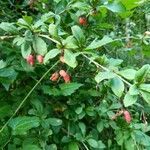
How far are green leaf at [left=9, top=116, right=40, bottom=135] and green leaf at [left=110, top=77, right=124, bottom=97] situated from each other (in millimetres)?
309

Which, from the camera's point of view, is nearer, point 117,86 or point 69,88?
point 117,86

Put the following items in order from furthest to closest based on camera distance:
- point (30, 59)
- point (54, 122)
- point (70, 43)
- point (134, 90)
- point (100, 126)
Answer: point (100, 126), point (54, 122), point (30, 59), point (70, 43), point (134, 90)

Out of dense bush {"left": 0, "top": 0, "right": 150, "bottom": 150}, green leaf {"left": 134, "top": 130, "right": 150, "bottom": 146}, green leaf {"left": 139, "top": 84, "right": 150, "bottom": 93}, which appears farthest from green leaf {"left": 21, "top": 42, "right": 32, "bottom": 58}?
green leaf {"left": 134, "top": 130, "right": 150, "bottom": 146}

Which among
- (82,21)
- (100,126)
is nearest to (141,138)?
(100,126)

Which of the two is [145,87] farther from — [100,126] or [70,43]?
[100,126]

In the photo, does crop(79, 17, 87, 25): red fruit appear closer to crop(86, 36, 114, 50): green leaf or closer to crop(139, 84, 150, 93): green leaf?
crop(86, 36, 114, 50): green leaf

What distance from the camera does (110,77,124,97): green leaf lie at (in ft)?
3.21

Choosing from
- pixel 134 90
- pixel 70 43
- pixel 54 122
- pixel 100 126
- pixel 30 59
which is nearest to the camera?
pixel 134 90

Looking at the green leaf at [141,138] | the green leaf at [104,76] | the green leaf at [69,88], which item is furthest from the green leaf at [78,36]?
the green leaf at [141,138]

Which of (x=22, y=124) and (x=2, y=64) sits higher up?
(x=2, y=64)

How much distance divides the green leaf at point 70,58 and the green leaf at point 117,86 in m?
0.10

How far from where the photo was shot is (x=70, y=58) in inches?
40.2

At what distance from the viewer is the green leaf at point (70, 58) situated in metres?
1.02

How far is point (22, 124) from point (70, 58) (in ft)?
0.93
